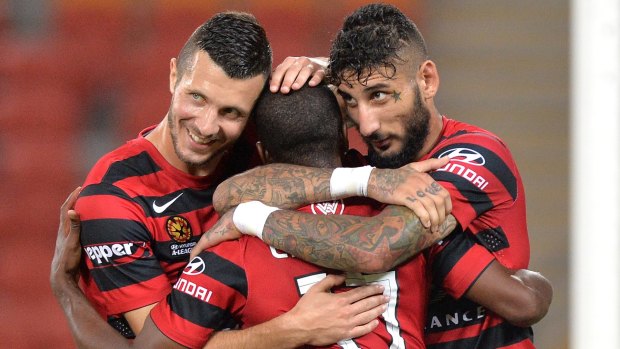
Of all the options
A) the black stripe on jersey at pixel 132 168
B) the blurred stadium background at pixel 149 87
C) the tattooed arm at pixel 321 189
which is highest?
the tattooed arm at pixel 321 189

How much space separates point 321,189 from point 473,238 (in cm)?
51

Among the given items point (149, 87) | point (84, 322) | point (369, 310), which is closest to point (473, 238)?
point (369, 310)

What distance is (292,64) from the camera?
3.06m

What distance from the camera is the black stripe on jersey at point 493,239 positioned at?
2908 millimetres

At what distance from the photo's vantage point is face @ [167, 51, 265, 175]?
311cm

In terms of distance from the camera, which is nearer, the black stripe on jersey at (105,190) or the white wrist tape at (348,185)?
the white wrist tape at (348,185)

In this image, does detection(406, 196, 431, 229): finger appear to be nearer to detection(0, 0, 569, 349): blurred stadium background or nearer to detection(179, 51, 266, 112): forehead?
detection(179, 51, 266, 112): forehead

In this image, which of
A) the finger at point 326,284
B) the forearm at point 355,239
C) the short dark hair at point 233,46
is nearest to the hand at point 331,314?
the finger at point 326,284

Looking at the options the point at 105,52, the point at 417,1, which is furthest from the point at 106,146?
the point at 417,1

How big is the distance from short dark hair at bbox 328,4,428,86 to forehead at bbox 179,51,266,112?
0.84 ft

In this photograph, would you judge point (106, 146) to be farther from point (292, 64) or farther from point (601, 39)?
point (601, 39)

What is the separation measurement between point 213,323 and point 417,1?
4.67 metres

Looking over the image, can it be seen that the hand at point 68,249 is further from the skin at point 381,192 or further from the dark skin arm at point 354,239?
the dark skin arm at point 354,239

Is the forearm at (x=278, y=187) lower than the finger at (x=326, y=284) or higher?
higher
